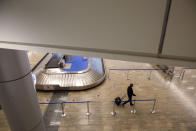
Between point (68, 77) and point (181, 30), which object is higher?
point (181, 30)

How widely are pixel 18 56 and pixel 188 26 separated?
2.02 m

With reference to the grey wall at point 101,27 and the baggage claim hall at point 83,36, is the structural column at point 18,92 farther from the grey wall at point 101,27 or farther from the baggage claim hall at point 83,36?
the grey wall at point 101,27

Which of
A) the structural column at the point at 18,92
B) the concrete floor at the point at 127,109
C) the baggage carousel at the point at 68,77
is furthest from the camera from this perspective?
the baggage carousel at the point at 68,77

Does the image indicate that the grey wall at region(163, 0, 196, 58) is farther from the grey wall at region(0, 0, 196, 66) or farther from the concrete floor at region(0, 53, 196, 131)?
the concrete floor at region(0, 53, 196, 131)

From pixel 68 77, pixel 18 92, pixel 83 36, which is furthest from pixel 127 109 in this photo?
pixel 83 36

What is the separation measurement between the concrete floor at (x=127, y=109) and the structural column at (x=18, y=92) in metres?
3.37

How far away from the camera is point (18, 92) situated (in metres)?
2.04

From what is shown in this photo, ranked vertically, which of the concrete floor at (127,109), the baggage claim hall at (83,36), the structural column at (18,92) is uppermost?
the baggage claim hall at (83,36)

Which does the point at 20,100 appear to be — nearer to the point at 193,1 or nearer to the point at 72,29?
the point at 72,29

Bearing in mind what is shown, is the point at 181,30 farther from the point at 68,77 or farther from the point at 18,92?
the point at 68,77

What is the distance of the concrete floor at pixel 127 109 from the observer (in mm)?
5383

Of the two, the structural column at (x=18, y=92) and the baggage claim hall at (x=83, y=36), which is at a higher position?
the baggage claim hall at (x=83, y=36)

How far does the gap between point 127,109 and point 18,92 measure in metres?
5.40

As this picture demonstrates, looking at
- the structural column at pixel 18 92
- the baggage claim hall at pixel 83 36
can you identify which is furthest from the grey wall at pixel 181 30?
the structural column at pixel 18 92
